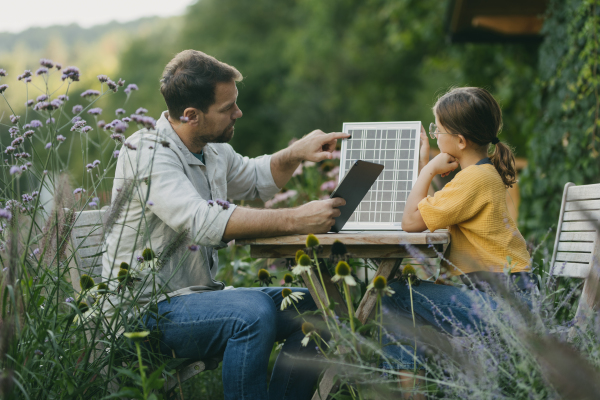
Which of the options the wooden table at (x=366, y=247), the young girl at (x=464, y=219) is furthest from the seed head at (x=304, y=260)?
the young girl at (x=464, y=219)

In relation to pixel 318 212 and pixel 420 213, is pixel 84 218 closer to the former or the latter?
pixel 318 212

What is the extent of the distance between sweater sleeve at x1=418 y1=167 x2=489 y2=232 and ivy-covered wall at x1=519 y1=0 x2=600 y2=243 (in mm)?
2165

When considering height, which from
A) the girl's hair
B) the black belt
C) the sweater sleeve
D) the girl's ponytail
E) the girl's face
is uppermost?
the girl's hair

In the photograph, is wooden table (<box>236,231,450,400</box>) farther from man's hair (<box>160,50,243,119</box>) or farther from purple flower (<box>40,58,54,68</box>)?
purple flower (<box>40,58,54,68</box>)

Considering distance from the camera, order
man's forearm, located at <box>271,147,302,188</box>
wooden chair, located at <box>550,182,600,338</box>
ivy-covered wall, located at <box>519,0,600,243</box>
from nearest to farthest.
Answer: wooden chair, located at <box>550,182,600,338</box>
man's forearm, located at <box>271,147,302,188</box>
ivy-covered wall, located at <box>519,0,600,243</box>

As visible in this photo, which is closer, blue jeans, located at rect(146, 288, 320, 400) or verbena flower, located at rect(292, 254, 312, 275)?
verbena flower, located at rect(292, 254, 312, 275)

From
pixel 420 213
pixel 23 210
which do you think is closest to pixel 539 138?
pixel 420 213

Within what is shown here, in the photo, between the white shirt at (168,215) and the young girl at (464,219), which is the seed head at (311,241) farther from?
the young girl at (464,219)

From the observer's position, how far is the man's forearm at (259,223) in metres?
1.91

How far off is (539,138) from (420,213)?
3.26 m

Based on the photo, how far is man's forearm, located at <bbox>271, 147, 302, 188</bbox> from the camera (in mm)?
2691

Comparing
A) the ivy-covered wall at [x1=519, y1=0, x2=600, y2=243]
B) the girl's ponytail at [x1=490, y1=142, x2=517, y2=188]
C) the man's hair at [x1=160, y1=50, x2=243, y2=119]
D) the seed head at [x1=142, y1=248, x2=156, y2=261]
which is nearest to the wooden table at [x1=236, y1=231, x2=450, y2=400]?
the seed head at [x1=142, y1=248, x2=156, y2=261]

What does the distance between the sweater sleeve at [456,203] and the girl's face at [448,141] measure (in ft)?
0.81

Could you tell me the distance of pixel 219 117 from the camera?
2.38 metres
